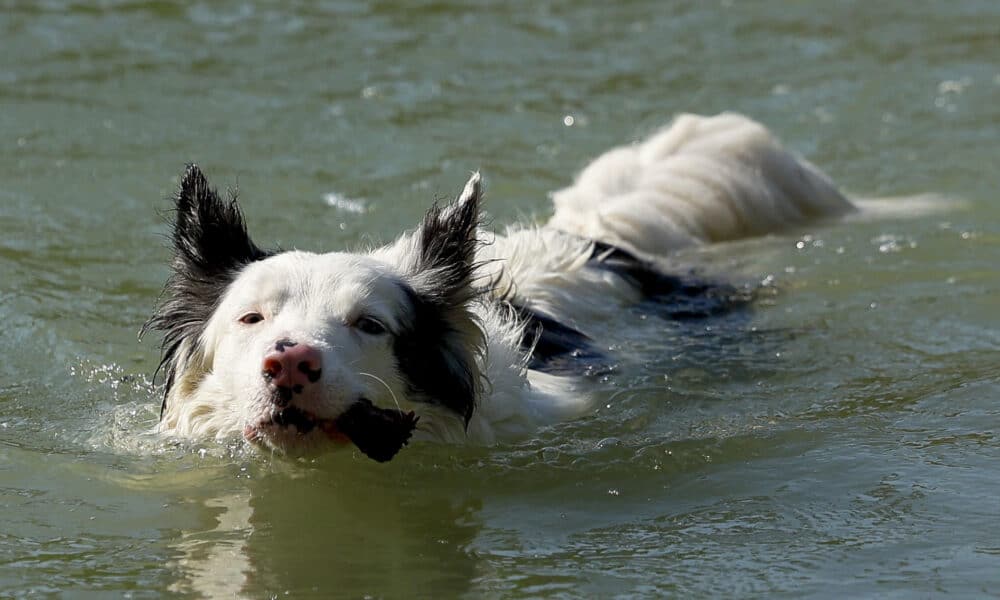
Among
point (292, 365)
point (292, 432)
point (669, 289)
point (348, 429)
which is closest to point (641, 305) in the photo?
point (669, 289)

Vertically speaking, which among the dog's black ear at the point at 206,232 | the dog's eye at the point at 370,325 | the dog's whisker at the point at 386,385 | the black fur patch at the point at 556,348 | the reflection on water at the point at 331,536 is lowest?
the reflection on water at the point at 331,536

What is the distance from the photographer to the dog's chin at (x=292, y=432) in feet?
16.3

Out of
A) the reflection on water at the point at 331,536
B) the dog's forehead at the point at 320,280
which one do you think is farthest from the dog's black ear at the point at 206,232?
the reflection on water at the point at 331,536

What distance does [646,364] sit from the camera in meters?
6.85

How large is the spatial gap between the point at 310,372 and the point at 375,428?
0.39 metres

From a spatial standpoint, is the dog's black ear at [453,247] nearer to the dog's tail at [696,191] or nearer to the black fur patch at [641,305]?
the black fur patch at [641,305]

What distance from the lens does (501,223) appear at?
361 inches

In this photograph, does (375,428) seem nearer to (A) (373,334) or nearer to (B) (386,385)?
(B) (386,385)

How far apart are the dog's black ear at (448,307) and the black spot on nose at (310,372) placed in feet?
2.25

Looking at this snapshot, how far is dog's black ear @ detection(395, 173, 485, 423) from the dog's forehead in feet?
0.53

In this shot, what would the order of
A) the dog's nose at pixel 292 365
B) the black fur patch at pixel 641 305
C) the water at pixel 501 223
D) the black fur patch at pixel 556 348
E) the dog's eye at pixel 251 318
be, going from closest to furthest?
the water at pixel 501 223, the dog's nose at pixel 292 365, the dog's eye at pixel 251 318, the black fur patch at pixel 556 348, the black fur patch at pixel 641 305

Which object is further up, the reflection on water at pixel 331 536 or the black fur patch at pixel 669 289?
the black fur patch at pixel 669 289

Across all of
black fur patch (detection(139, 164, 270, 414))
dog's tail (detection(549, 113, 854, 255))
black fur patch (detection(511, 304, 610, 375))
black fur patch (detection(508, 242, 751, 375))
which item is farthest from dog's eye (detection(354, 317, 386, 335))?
dog's tail (detection(549, 113, 854, 255))

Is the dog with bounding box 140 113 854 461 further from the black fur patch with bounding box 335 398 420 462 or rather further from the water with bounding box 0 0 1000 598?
the water with bounding box 0 0 1000 598
